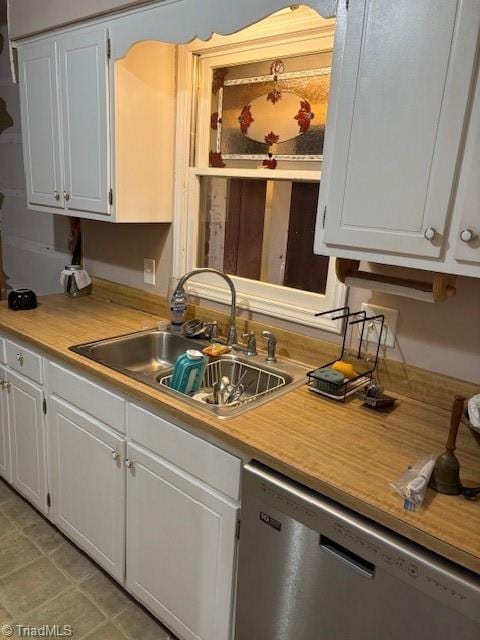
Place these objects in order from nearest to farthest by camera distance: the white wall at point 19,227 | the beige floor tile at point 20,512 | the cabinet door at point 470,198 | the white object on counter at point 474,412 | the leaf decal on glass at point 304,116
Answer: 1. the cabinet door at point 470,198
2. the white object on counter at point 474,412
3. the leaf decal on glass at point 304,116
4. the beige floor tile at point 20,512
5. the white wall at point 19,227

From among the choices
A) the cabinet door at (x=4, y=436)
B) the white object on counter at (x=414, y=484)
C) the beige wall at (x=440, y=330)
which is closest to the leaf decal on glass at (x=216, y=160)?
the beige wall at (x=440, y=330)

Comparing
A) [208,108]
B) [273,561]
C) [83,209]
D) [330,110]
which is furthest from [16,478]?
[330,110]

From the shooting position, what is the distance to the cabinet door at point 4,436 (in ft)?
6.82

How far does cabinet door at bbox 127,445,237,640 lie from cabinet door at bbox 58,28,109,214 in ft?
3.82

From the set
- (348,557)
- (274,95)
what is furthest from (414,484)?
(274,95)

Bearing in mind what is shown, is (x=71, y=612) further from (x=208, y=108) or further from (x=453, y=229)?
(x=208, y=108)

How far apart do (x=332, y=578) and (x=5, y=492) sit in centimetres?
191

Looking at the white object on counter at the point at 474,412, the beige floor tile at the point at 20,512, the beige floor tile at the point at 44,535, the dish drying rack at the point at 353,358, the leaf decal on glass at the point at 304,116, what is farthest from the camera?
the beige floor tile at the point at 20,512

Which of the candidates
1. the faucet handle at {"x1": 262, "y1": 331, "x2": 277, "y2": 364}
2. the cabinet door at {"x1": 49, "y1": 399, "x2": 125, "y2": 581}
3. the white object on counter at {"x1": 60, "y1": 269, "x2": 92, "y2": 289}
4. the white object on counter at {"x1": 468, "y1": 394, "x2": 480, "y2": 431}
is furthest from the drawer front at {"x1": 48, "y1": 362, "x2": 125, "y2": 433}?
the white object on counter at {"x1": 468, "y1": 394, "x2": 480, "y2": 431}

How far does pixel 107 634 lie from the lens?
1.60 metres

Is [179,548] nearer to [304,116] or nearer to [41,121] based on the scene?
[304,116]

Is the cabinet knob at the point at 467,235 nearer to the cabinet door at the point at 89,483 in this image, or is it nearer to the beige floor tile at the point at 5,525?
the cabinet door at the point at 89,483

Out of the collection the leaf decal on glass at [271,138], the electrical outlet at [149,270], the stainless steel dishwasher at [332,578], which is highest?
the leaf decal on glass at [271,138]

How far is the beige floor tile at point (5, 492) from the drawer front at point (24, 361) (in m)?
0.74
